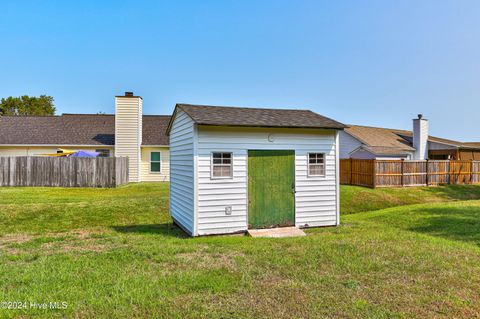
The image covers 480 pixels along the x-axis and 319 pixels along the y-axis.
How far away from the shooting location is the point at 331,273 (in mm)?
5215

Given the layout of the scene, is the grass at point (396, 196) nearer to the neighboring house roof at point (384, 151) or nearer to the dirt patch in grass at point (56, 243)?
the neighboring house roof at point (384, 151)

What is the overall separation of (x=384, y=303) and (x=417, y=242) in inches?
149

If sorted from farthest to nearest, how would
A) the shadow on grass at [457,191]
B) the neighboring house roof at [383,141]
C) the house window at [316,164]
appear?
the neighboring house roof at [383,141] < the shadow on grass at [457,191] < the house window at [316,164]

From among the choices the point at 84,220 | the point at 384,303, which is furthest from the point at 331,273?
the point at 84,220

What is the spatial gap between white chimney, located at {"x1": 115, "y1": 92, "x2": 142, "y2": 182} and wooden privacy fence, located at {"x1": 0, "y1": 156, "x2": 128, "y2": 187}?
3.34 m

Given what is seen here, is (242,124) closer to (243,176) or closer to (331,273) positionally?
(243,176)

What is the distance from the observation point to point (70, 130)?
77.6 feet

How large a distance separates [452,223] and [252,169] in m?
6.37

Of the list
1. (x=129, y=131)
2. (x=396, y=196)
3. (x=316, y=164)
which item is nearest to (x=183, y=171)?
(x=316, y=164)

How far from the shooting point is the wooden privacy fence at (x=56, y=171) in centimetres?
1786

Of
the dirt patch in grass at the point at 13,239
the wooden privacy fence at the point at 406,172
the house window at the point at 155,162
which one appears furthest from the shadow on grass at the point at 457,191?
the dirt patch in grass at the point at 13,239

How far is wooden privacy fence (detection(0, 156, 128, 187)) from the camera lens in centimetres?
1786

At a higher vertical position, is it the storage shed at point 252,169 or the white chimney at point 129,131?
the white chimney at point 129,131

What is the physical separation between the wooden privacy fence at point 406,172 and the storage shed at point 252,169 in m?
10.8
